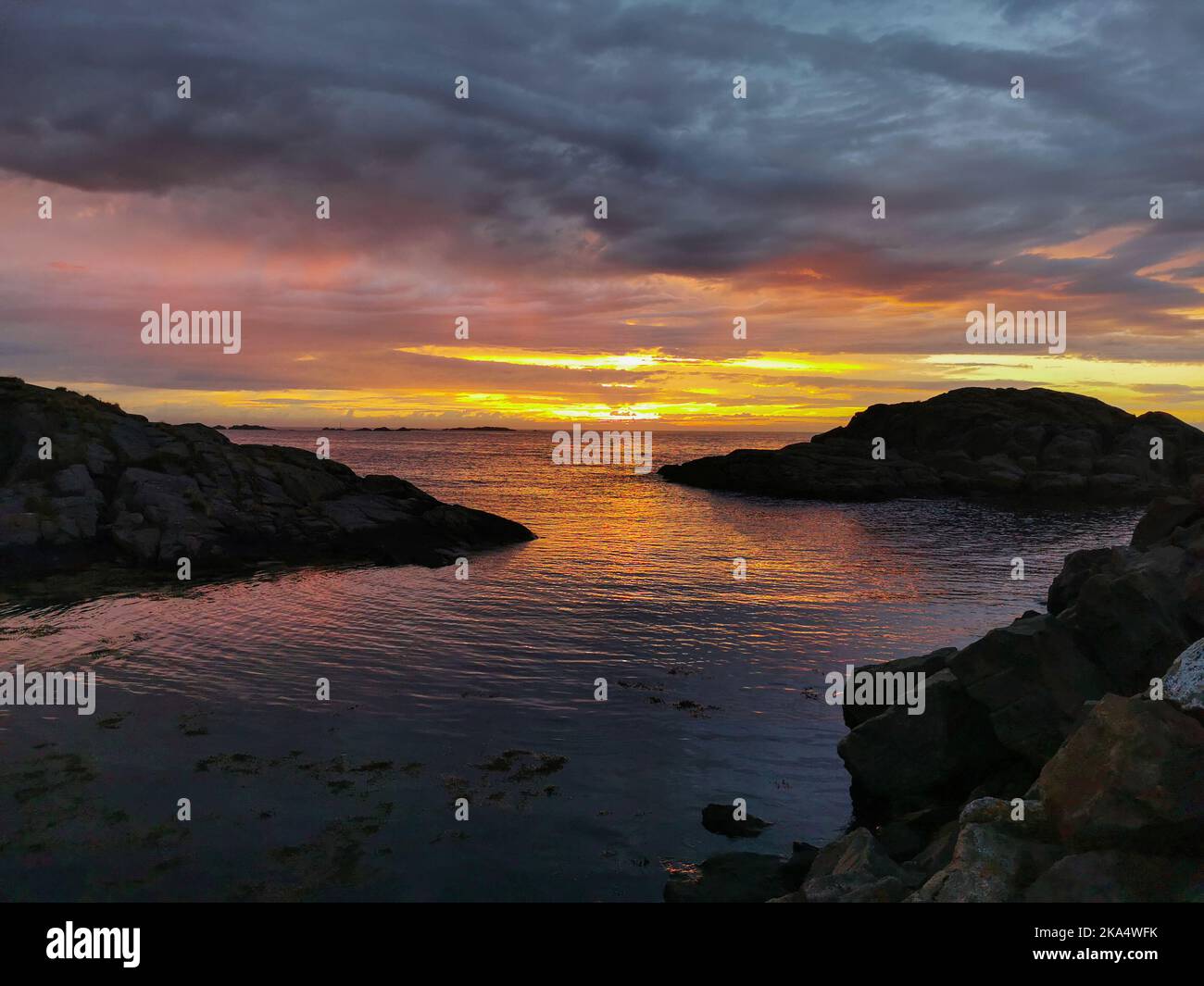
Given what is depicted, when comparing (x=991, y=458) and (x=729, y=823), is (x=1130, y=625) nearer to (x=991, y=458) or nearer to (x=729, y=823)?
A: (x=729, y=823)

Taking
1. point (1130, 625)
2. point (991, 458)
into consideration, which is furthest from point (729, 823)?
point (991, 458)

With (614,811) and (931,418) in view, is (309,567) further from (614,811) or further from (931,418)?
(931,418)

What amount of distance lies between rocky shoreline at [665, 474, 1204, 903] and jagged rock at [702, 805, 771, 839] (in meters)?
1.28

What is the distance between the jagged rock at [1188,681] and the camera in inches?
384

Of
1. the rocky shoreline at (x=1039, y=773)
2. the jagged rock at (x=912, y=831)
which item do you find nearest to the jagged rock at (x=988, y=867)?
the rocky shoreline at (x=1039, y=773)

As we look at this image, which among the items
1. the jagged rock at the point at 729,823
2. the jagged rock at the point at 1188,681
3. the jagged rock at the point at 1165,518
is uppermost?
the jagged rock at the point at 1165,518

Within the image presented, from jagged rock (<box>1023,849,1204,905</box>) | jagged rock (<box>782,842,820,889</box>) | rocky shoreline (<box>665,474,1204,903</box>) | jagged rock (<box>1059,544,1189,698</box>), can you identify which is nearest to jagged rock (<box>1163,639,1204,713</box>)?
rocky shoreline (<box>665,474,1204,903</box>)

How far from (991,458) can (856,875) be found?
10922 cm

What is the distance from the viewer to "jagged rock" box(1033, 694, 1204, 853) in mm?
8438

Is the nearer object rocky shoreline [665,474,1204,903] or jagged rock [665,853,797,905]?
rocky shoreline [665,474,1204,903]

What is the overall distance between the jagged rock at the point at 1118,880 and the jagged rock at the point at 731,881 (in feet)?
15.0

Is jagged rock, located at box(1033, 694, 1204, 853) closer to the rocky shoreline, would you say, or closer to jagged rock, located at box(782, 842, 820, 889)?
the rocky shoreline

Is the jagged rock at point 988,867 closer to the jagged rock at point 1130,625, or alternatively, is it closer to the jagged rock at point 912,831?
the jagged rock at point 912,831
